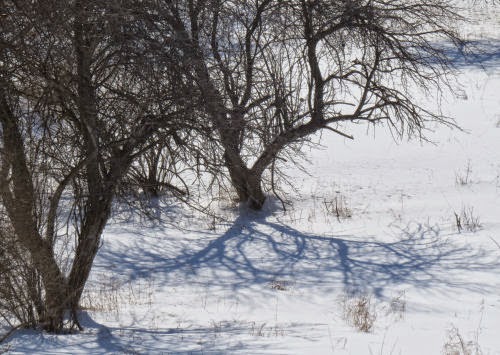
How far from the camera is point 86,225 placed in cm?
721

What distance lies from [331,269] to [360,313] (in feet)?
7.39

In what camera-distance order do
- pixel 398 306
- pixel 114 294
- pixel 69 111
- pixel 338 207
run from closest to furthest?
1. pixel 69 111
2. pixel 398 306
3. pixel 114 294
4. pixel 338 207

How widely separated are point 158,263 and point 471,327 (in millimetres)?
4456

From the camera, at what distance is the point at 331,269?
1009 centimetres

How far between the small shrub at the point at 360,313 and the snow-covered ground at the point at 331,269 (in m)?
0.03

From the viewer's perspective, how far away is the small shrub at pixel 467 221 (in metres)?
10.9

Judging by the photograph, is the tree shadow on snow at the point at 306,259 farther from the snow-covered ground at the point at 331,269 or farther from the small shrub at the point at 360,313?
the small shrub at the point at 360,313

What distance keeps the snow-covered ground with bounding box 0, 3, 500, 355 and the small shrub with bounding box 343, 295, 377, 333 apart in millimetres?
35

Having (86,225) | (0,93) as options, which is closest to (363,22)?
(86,225)

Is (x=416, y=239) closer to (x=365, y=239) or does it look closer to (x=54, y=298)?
A: (x=365, y=239)

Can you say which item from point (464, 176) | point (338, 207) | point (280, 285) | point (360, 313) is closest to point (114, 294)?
point (280, 285)

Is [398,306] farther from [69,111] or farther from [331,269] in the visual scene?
[69,111]

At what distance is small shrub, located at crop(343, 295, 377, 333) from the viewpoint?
7418 millimetres

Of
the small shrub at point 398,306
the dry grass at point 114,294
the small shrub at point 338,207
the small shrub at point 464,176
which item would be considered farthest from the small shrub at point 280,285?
the small shrub at point 464,176
